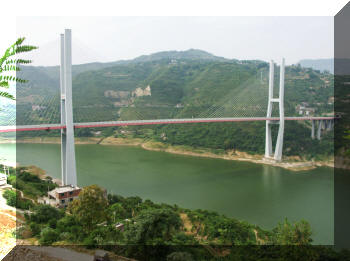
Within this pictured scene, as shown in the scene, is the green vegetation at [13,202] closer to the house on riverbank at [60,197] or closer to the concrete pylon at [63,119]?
the house on riverbank at [60,197]

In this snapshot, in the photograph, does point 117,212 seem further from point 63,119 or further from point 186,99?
point 186,99

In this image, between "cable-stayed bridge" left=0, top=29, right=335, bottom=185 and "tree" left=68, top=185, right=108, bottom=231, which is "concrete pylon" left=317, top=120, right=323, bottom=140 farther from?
"tree" left=68, top=185, right=108, bottom=231

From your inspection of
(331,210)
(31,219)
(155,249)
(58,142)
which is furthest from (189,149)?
(155,249)

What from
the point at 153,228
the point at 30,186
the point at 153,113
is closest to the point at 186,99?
the point at 153,113

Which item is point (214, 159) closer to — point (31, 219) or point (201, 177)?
point (201, 177)

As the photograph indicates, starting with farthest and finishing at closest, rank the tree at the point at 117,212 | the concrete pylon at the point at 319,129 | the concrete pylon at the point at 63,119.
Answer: the concrete pylon at the point at 319,129
the concrete pylon at the point at 63,119
the tree at the point at 117,212

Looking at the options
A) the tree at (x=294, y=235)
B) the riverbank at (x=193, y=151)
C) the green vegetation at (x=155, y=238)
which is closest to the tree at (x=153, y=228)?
the green vegetation at (x=155, y=238)

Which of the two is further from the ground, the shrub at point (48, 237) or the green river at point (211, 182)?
the shrub at point (48, 237)

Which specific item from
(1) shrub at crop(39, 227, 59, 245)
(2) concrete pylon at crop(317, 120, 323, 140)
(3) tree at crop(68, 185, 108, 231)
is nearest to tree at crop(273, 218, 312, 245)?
(3) tree at crop(68, 185, 108, 231)
